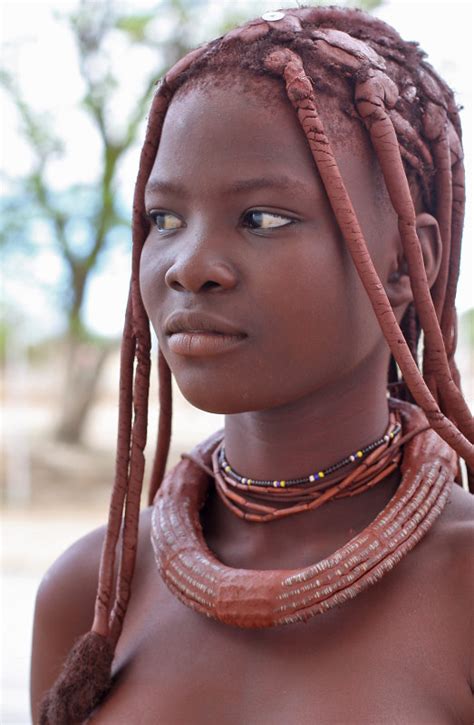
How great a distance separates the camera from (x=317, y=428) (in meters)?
1.29

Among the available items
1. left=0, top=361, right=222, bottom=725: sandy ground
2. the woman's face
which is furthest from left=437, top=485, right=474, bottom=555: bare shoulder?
left=0, top=361, right=222, bottom=725: sandy ground

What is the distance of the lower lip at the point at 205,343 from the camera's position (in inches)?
45.2

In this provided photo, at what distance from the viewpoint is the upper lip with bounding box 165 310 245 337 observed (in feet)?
3.75

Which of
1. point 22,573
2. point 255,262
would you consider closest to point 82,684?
point 255,262

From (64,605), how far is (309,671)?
520 millimetres

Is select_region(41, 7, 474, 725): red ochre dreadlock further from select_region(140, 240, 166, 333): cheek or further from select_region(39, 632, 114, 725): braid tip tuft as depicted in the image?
select_region(140, 240, 166, 333): cheek

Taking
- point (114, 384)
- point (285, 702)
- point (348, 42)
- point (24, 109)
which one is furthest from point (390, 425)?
point (114, 384)

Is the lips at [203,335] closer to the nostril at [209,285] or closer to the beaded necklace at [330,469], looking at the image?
the nostril at [209,285]

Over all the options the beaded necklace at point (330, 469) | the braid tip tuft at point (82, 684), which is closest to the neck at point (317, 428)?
the beaded necklace at point (330, 469)

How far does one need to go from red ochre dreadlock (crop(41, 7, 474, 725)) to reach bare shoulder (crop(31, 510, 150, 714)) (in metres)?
0.09

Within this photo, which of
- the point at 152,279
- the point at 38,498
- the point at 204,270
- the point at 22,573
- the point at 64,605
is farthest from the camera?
the point at 38,498

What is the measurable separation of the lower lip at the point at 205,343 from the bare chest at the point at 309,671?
1.17ft

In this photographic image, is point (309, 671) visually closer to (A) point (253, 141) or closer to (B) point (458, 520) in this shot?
(B) point (458, 520)

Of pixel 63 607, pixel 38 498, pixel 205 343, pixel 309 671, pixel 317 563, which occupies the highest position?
pixel 205 343
